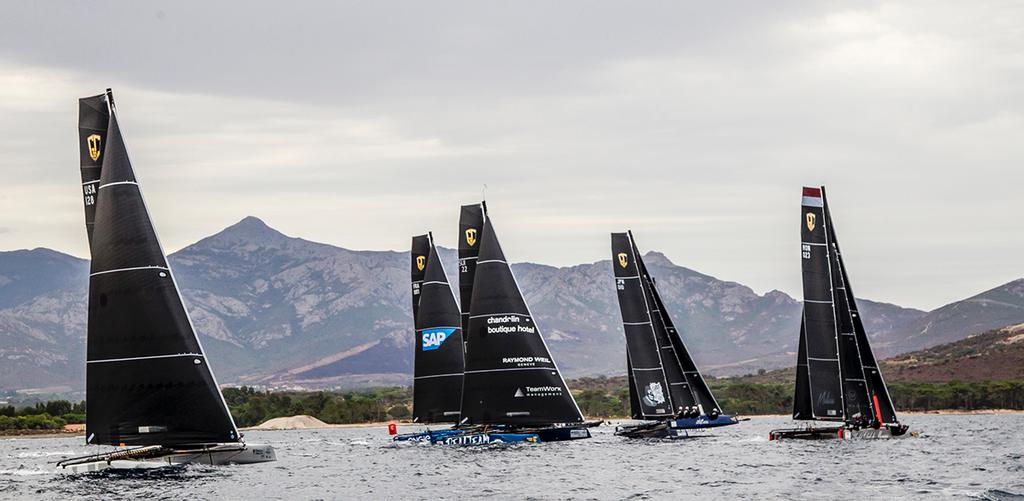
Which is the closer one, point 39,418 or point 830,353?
point 830,353

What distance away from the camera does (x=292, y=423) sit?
178625 mm

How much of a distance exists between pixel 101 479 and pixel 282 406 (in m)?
135

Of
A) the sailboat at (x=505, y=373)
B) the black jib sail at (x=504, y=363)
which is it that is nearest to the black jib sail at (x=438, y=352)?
the sailboat at (x=505, y=373)

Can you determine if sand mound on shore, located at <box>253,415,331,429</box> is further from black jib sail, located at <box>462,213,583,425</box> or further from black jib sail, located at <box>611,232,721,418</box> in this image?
black jib sail, located at <box>462,213,583,425</box>

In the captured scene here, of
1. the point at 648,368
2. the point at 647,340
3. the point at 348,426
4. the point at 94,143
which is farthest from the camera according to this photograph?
the point at 348,426

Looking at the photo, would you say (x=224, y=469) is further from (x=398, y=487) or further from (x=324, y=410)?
(x=324, y=410)

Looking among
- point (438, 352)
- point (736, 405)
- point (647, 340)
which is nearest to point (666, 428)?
point (647, 340)

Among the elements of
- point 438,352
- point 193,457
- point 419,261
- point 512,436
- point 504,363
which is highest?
point 419,261

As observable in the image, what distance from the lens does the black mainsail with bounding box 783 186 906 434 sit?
89.0m

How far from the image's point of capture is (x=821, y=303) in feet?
293

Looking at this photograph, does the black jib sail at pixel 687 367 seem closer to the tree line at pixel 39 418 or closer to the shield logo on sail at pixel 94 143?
the shield logo on sail at pixel 94 143

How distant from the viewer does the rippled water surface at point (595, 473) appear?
2397 inches

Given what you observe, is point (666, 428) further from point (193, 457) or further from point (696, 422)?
point (193, 457)

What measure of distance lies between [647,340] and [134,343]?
4660cm
